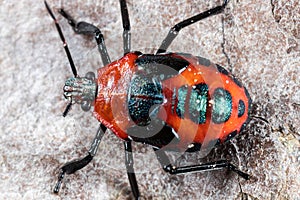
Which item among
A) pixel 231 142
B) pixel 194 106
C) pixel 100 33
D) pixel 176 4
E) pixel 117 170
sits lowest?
pixel 117 170

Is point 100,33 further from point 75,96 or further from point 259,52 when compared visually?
point 259,52

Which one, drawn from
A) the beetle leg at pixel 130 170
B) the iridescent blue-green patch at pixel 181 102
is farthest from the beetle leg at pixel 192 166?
the iridescent blue-green patch at pixel 181 102

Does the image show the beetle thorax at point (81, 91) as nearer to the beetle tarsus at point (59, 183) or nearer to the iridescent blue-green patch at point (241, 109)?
the beetle tarsus at point (59, 183)

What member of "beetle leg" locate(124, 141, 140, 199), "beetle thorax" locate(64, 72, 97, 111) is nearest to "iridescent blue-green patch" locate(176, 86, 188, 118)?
"beetle leg" locate(124, 141, 140, 199)

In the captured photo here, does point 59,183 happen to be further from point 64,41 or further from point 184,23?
point 184,23

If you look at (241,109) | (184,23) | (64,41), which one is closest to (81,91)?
(64,41)

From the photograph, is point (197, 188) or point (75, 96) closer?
point (197, 188)

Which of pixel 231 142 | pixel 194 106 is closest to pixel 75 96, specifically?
pixel 194 106
